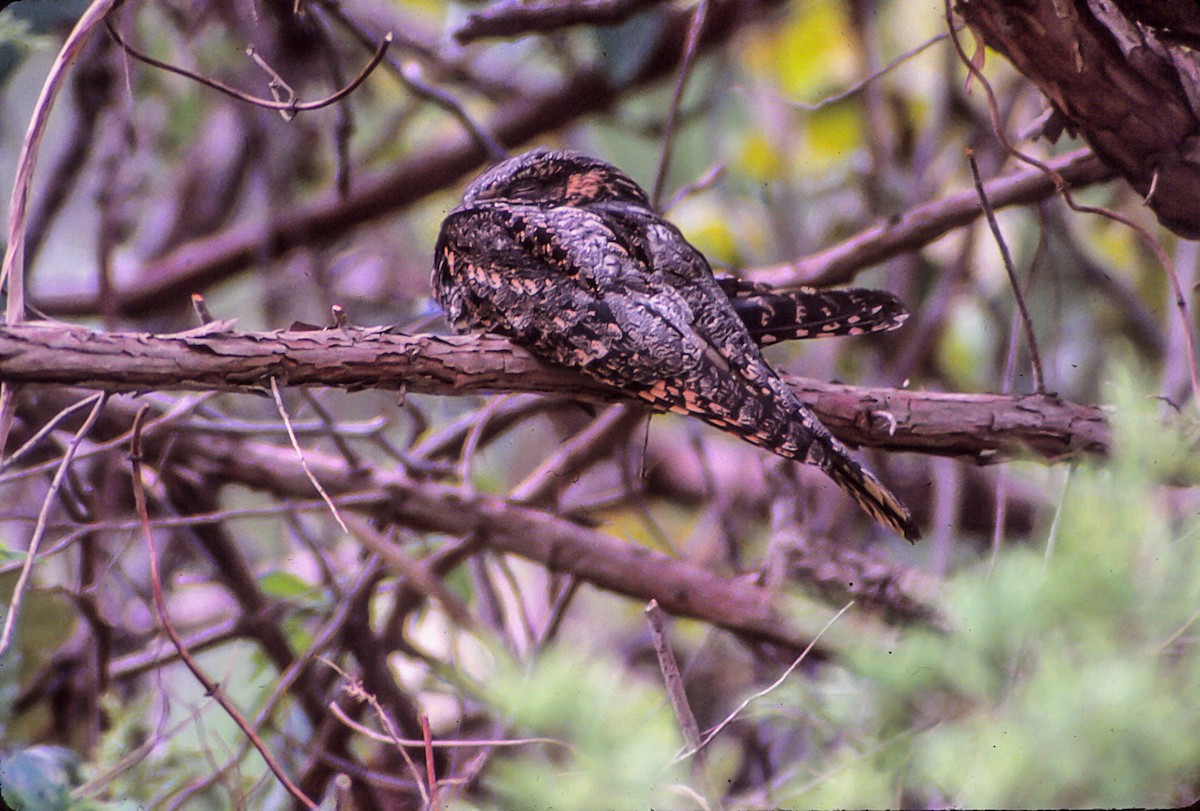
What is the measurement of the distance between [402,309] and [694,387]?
5.47ft

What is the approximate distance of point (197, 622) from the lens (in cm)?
257

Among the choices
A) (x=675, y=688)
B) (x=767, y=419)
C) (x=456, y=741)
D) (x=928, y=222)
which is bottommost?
(x=456, y=741)

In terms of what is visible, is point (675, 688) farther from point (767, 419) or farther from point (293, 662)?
point (293, 662)

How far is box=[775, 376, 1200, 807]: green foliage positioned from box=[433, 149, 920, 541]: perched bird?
477 millimetres

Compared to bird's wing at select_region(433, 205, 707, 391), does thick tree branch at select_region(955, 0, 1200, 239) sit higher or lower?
higher

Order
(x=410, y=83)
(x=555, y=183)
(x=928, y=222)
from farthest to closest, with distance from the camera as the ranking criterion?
(x=410, y=83) → (x=928, y=222) → (x=555, y=183)

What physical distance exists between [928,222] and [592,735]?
1441mm

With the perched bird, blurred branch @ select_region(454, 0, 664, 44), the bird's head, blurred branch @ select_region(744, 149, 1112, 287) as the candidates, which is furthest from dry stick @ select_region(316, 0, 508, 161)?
blurred branch @ select_region(744, 149, 1112, 287)

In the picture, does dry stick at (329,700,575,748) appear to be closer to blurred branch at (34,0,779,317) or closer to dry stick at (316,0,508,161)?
dry stick at (316,0,508,161)

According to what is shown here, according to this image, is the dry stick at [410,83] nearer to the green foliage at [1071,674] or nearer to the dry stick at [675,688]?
the dry stick at [675,688]

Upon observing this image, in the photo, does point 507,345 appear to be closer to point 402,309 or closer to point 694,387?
point 694,387

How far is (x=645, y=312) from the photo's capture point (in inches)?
52.7

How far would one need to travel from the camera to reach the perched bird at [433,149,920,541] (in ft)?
4.25

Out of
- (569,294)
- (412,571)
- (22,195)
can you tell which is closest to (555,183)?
(569,294)
